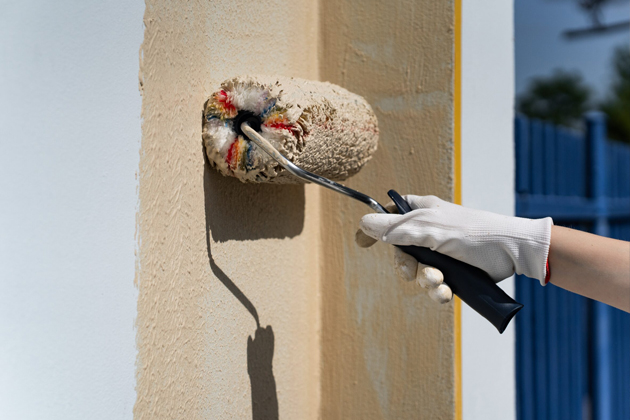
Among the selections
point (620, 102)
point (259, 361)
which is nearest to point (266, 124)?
point (259, 361)

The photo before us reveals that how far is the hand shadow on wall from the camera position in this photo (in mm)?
1172

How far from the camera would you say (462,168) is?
1485 mm

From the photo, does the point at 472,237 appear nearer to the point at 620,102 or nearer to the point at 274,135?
the point at 274,135

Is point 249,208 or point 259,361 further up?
point 249,208

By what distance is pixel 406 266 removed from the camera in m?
1.09

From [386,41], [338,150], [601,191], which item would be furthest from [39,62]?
[601,191]

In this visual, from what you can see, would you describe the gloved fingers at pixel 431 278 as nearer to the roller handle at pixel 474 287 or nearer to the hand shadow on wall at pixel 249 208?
the roller handle at pixel 474 287

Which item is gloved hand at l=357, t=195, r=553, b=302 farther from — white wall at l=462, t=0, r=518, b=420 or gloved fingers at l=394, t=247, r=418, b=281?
white wall at l=462, t=0, r=518, b=420

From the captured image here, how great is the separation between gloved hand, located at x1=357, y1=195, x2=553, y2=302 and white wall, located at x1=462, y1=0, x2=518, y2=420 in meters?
Answer: 0.42

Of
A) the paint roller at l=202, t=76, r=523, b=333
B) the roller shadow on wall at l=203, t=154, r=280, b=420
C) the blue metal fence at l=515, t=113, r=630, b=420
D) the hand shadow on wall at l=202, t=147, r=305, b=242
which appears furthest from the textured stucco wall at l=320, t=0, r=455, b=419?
the blue metal fence at l=515, t=113, r=630, b=420

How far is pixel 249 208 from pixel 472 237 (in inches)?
21.0

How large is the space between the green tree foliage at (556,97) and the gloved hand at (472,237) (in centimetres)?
1515

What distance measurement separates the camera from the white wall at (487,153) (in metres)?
1.51

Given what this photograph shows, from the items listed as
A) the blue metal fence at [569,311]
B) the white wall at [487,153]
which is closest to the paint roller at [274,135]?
the white wall at [487,153]
